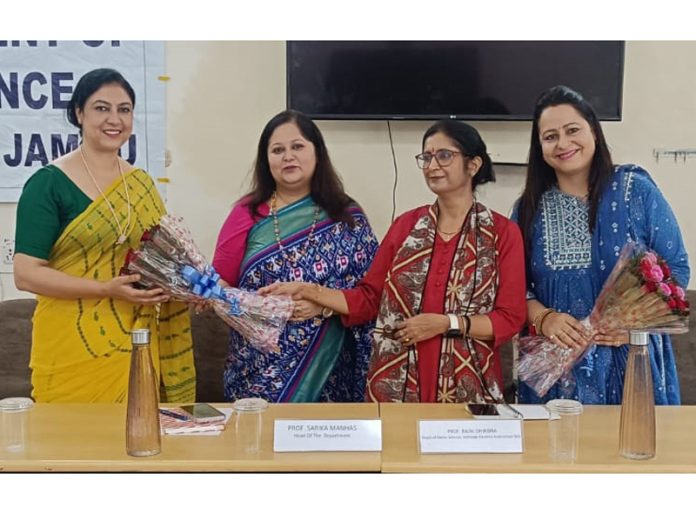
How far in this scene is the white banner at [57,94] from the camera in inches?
133

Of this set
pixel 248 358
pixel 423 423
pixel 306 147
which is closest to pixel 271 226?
pixel 306 147

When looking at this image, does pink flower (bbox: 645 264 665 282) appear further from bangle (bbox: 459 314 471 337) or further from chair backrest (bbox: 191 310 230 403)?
chair backrest (bbox: 191 310 230 403)

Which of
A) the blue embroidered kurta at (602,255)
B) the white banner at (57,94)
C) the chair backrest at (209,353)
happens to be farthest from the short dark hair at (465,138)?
the white banner at (57,94)

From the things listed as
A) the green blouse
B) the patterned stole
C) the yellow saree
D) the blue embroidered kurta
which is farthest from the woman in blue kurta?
the green blouse

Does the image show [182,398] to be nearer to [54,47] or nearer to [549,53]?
[54,47]

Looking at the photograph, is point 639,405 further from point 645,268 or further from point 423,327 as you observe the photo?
point 423,327

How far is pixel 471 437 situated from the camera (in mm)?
1556

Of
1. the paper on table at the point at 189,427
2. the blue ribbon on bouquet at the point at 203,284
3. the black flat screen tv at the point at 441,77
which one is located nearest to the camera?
the paper on table at the point at 189,427

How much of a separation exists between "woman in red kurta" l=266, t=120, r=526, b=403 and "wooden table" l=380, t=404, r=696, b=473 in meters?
0.29

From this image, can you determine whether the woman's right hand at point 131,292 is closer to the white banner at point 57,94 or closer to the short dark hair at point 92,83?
the short dark hair at point 92,83

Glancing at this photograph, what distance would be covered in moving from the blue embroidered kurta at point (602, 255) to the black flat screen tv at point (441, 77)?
3.92 feet

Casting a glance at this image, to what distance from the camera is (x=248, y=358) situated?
7.84 feet

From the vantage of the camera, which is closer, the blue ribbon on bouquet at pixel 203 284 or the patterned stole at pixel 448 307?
the blue ribbon on bouquet at pixel 203 284

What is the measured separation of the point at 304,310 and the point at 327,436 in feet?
2.41
